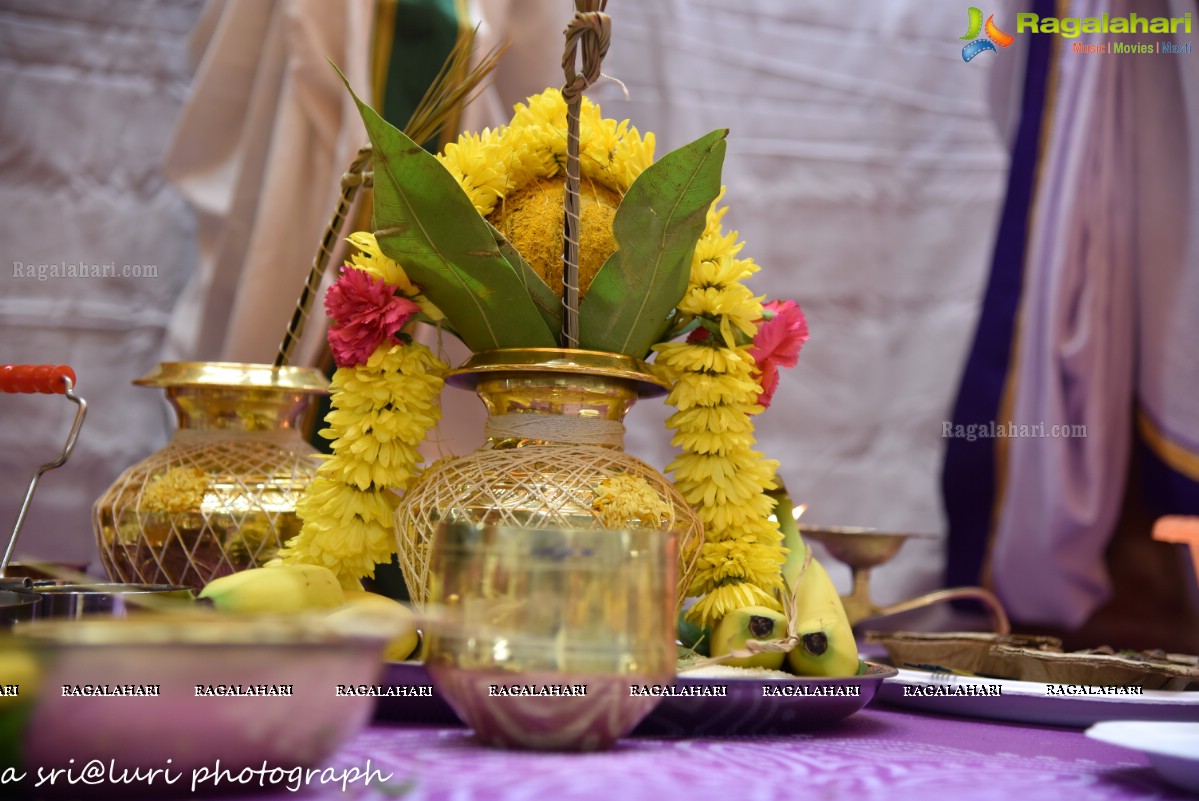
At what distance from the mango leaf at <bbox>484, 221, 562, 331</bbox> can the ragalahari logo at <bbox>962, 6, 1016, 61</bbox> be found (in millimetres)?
1121

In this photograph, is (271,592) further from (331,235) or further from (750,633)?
(331,235)

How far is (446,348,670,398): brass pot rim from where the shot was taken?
25.8 inches

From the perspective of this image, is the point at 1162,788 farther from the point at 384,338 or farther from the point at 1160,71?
the point at 1160,71

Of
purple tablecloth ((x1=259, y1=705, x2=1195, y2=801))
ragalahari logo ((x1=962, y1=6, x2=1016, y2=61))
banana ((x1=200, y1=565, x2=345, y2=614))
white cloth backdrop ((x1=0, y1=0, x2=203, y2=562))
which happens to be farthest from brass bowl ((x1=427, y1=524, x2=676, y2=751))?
ragalahari logo ((x1=962, y1=6, x2=1016, y2=61))

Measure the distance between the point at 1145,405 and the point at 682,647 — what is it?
953 mm

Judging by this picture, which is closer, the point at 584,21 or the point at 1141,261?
the point at 584,21

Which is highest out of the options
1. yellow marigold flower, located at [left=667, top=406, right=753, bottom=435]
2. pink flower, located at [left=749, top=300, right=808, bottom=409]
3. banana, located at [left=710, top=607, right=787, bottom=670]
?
pink flower, located at [left=749, top=300, right=808, bottom=409]

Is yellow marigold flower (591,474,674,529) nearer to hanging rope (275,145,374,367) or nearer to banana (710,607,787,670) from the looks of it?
banana (710,607,787,670)

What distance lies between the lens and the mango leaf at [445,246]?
638 millimetres

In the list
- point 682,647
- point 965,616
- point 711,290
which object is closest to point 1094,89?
point 965,616

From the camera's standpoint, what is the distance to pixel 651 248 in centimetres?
66

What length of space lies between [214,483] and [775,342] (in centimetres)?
45

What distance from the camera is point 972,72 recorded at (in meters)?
1.75

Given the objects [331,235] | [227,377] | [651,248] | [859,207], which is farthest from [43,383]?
[859,207]
